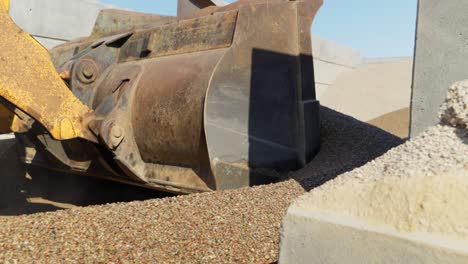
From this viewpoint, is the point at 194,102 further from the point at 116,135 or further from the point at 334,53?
the point at 334,53

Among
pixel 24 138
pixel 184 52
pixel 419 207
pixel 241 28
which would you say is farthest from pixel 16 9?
pixel 419 207

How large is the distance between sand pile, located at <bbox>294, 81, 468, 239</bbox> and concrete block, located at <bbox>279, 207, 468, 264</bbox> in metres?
0.03

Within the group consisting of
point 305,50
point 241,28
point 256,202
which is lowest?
point 256,202

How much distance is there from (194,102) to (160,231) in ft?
4.31

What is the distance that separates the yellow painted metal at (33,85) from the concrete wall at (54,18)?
4473 millimetres

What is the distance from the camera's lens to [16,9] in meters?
6.93

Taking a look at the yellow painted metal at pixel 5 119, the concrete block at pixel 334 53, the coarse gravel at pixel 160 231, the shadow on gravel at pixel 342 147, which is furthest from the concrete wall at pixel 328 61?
the coarse gravel at pixel 160 231

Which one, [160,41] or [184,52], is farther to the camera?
[160,41]

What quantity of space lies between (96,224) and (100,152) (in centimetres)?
177

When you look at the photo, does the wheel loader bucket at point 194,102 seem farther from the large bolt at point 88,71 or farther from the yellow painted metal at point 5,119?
the yellow painted metal at point 5,119

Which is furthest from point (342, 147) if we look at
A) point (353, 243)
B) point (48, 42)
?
point (48, 42)

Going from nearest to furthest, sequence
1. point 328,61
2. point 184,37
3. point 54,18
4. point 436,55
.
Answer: point 436,55 < point 184,37 < point 54,18 < point 328,61

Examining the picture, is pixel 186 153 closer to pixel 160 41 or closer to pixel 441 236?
pixel 160 41

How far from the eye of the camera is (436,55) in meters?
2.44
